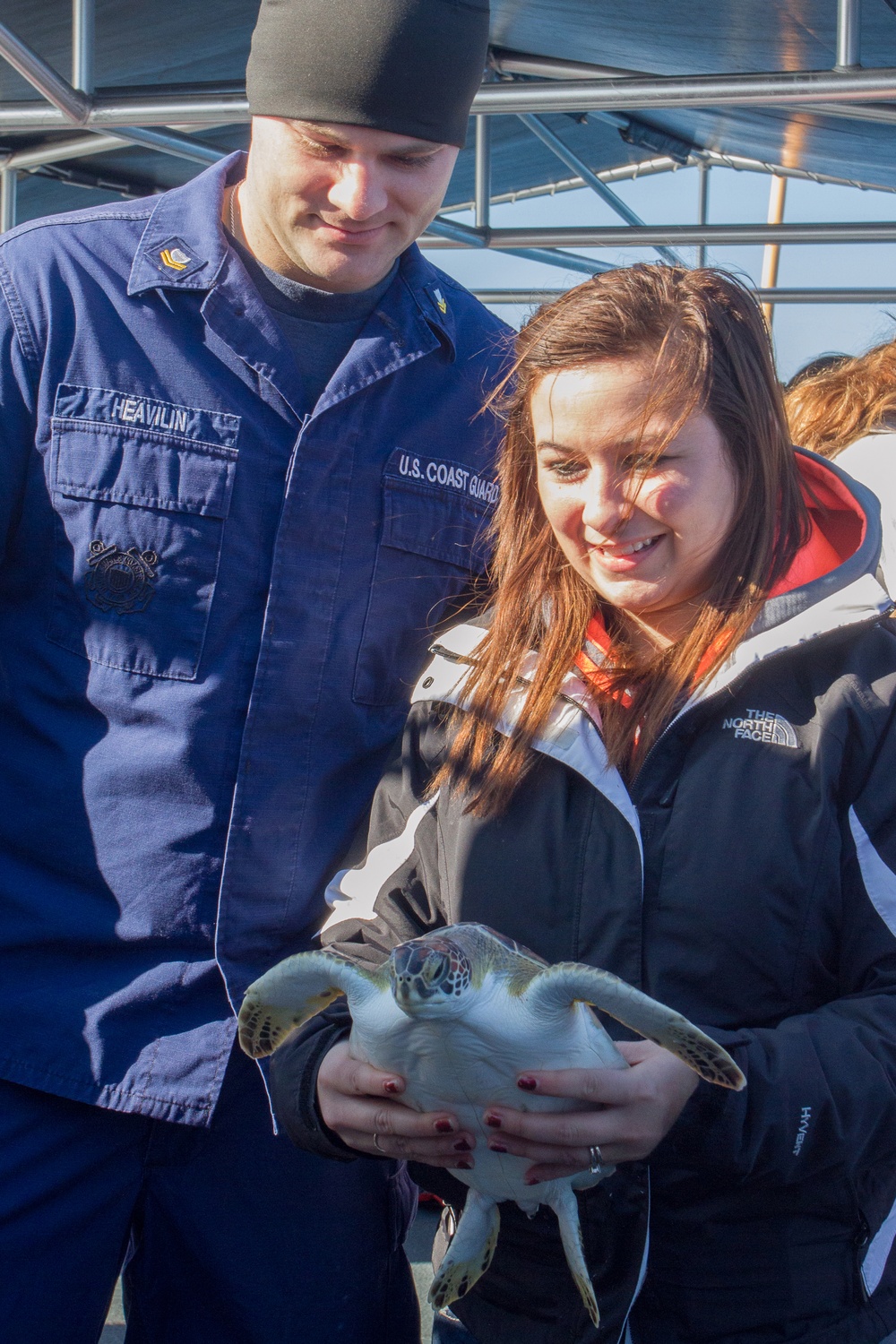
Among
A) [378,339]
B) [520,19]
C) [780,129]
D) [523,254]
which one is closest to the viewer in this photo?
[378,339]

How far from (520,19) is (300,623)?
2.39 metres

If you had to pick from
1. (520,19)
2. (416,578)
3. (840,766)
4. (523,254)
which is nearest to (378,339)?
(416,578)

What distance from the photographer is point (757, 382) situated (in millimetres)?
1298

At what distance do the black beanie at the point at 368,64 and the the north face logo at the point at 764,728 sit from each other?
794 mm

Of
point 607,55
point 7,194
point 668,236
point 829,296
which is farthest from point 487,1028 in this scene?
point 829,296

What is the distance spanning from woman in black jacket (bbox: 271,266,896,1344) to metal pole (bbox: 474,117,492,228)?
2929 mm

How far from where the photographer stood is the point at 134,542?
1398 millimetres

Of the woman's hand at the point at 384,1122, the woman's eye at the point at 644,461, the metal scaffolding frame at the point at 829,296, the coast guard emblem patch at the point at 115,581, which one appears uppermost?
the metal scaffolding frame at the point at 829,296

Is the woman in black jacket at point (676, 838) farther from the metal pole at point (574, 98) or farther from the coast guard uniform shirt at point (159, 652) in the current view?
the metal pole at point (574, 98)

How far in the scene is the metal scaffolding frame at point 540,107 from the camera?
2268mm

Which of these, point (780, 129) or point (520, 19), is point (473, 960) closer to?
point (520, 19)

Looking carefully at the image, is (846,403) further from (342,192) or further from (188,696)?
(188,696)

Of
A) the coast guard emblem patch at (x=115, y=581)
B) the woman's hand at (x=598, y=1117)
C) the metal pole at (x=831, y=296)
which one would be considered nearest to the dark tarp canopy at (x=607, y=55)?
the metal pole at (x=831, y=296)

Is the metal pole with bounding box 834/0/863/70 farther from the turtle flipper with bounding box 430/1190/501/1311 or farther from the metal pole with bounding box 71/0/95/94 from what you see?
the turtle flipper with bounding box 430/1190/501/1311
